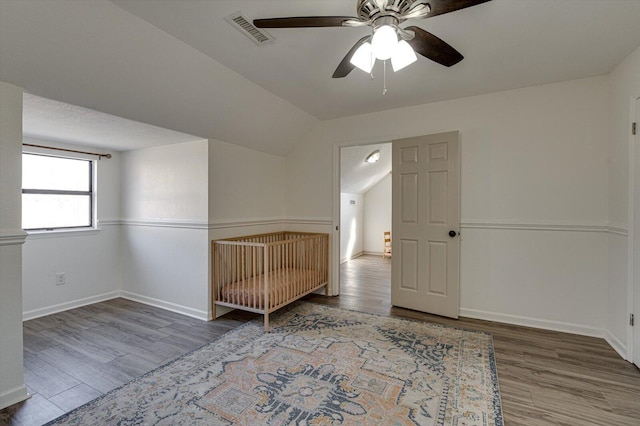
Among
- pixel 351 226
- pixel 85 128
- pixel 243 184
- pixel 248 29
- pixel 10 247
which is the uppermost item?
pixel 248 29

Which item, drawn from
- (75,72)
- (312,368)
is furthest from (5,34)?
(312,368)

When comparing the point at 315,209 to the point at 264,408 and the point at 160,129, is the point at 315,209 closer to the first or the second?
the point at 160,129

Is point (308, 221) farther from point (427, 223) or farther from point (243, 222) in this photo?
point (427, 223)

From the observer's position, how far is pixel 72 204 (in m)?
3.58

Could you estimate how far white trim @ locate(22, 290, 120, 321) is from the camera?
306 centimetres

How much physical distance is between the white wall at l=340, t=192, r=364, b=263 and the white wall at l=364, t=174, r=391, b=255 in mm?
140

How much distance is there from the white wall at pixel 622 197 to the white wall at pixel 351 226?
4413 millimetres

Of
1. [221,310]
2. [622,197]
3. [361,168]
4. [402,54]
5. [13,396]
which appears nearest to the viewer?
[402,54]

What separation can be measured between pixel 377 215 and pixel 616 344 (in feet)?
17.3

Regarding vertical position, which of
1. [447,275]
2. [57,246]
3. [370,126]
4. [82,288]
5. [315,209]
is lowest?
[82,288]

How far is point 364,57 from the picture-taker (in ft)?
5.59

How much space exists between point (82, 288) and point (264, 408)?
3.13 metres

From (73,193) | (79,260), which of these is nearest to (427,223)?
(79,260)

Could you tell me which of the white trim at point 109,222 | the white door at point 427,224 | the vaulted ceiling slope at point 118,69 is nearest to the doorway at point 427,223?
the white door at point 427,224
